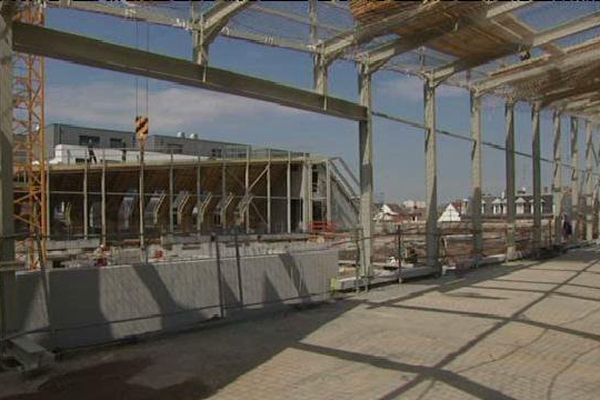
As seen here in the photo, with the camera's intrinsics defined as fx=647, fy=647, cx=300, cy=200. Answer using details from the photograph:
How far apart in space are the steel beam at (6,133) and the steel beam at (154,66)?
0.54 meters

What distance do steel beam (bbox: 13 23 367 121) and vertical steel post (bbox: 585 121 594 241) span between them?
23.0 metres

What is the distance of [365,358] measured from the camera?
7879 mm

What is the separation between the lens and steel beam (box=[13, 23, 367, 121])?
356 inches

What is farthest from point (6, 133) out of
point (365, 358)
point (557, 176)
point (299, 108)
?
point (557, 176)

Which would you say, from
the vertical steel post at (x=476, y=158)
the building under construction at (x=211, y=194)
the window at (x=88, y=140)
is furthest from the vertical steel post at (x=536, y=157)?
the window at (x=88, y=140)

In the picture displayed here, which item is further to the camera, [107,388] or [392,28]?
[392,28]

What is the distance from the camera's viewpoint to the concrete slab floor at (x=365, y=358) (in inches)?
260

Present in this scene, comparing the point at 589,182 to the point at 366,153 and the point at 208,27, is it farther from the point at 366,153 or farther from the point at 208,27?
the point at 208,27

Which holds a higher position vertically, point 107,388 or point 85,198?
point 85,198

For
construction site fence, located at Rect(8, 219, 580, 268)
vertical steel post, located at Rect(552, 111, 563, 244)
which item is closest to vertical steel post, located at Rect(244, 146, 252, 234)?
A: construction site fence, located at Rect(8, 219, 580, 268)

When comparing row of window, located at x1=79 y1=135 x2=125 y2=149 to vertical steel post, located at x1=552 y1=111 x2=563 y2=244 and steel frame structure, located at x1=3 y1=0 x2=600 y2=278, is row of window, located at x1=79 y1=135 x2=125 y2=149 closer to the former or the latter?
vertical steel post, located at x1=552 y1=111 x2=563 y2=244

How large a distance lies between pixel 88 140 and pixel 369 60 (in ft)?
188

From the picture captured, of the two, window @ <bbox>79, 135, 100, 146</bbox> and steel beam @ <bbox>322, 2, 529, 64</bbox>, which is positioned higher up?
window @ <bbox>79, 135, 100, 146</bbox>

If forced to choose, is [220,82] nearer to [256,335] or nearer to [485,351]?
[256,335]
